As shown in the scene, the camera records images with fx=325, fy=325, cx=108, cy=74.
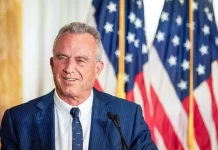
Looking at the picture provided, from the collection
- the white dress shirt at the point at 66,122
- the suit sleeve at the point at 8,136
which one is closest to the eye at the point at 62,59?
the white dress shirt at the point at 66,122

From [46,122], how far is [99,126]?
0.22 metres

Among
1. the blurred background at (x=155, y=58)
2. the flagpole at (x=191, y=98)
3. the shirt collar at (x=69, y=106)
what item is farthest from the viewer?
the flagpole at (x=191, y=98)

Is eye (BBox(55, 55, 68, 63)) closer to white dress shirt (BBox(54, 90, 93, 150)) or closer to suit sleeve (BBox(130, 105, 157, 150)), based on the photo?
white dress shirt (BBox(54, 90, 93, 150))

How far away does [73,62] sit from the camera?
51.5 inches

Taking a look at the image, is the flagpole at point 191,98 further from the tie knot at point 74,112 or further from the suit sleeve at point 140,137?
the tie knot at point 74,112

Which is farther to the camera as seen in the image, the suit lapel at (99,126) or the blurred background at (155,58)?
the blurred background at (155,58)

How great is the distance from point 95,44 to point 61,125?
1.21ft

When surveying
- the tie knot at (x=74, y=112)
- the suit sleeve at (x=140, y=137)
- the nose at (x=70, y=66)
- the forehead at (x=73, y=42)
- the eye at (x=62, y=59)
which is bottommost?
the suit sleeve at (x=140, y=137)

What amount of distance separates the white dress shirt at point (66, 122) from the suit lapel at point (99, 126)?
0.11ft

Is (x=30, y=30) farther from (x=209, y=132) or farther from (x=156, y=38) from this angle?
(x=209, y=132)

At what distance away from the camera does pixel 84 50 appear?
132 centimetres

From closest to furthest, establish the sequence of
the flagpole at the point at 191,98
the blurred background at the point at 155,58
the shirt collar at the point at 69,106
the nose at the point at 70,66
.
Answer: the nose at the point at 70,66 < the shirt collar at the point at 69,106 < the blurred background at the point at 155,58 < the flagpole at the point at 191,98

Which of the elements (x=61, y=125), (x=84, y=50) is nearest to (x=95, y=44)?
(x=84, y=50)

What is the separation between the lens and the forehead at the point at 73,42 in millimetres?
1310
